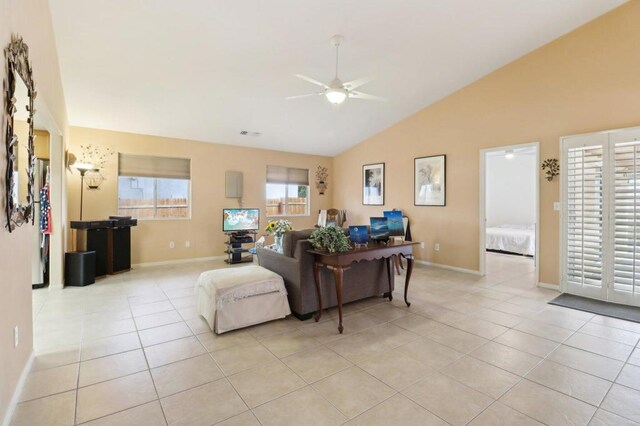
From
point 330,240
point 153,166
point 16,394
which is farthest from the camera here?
point 153,166

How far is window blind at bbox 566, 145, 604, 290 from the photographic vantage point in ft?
13.5

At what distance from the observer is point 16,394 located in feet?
6.66

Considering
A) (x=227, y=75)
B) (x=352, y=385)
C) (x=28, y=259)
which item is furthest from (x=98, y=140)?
(x=352, y=385)

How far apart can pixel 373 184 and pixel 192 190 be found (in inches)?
161

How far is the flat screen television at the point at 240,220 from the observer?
650 cm

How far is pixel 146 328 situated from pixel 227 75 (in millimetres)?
3416

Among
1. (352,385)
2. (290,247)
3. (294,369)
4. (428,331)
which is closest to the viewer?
(352,385)

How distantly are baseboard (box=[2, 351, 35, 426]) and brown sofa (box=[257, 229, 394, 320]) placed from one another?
7.28ft

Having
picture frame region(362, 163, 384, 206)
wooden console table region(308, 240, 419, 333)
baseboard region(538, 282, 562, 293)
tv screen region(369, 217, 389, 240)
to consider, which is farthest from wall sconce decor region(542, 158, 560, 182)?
picture frame region(362, 163, 384, 206)

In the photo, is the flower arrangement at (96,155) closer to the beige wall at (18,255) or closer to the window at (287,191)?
the beige wall at (18,255)

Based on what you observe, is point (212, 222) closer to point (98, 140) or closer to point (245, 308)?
point (98, 140)

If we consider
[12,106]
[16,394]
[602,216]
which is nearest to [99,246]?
[16,394]

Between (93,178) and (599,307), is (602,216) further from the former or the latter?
(93,178)

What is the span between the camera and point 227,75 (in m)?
4.44
